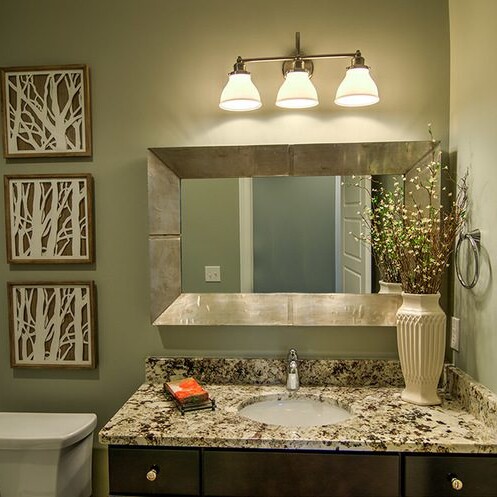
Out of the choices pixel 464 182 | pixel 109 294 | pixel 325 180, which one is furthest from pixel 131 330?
pixel 464 182

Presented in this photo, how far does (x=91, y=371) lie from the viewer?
2098mm

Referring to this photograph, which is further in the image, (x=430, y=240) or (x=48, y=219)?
(x=48, y=219)

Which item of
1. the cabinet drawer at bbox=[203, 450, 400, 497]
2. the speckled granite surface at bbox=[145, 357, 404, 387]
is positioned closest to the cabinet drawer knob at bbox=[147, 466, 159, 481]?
the cabinet drawer at bbox=[203, 450, 400, 497]

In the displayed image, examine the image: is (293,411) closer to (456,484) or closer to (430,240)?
(456,484)

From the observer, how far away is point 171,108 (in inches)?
79.5

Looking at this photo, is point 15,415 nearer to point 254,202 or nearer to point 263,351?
point 263,351

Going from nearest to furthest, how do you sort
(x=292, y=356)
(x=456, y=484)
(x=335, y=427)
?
(x=456, y=484), (x=335, y=427), (x=292, y=356)

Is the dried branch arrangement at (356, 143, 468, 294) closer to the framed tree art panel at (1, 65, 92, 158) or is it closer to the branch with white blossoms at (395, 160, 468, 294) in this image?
the branch with white blossoms at (395, 160, 468, 294)

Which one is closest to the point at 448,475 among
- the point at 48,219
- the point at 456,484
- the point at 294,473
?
the point at 456,484

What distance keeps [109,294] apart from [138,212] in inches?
14.5

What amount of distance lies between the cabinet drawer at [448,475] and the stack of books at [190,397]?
2.22ft

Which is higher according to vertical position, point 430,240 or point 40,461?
point 430,240

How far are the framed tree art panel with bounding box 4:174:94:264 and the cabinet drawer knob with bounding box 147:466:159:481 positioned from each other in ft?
2.95

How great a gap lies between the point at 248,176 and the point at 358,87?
54 cm
